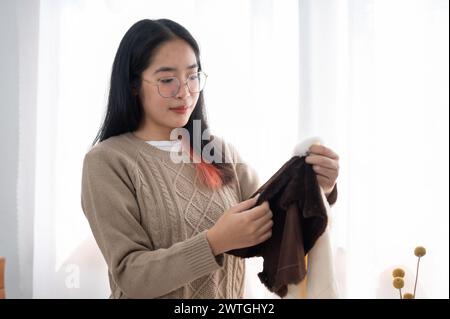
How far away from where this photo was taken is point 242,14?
6.34 ft

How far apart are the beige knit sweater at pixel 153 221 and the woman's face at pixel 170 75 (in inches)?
3.2

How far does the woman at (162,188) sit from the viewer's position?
43.6 inches

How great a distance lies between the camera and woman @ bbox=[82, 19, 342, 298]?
1108 millimetres

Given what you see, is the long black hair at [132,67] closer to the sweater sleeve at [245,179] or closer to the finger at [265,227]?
the sweater sleeve at [245,179]

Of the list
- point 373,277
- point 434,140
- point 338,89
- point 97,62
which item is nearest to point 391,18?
point 338,89

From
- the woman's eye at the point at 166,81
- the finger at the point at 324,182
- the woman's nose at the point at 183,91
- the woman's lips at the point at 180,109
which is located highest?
the woman's eye at the point at 166,81

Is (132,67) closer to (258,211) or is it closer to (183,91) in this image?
(183,91)

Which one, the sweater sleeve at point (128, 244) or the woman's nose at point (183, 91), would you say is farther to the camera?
the woman's nose at point (183, 91)

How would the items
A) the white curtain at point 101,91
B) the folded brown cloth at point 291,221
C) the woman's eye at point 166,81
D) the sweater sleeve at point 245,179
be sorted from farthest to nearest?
the white curtain at point 101,91, the sweater sleeve at point 245,179, the woman's eye at point 166,81, the folded brown cloth at point 291,221

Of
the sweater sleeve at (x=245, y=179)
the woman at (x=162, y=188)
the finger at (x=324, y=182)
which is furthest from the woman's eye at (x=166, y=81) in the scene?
the finger at (x=324, y=182)

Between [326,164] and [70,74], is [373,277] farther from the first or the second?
[70,74]

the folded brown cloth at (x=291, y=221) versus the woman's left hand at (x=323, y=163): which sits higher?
the woman's left hand at (x=323, y=163)

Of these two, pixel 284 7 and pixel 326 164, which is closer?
pixel 326 164
